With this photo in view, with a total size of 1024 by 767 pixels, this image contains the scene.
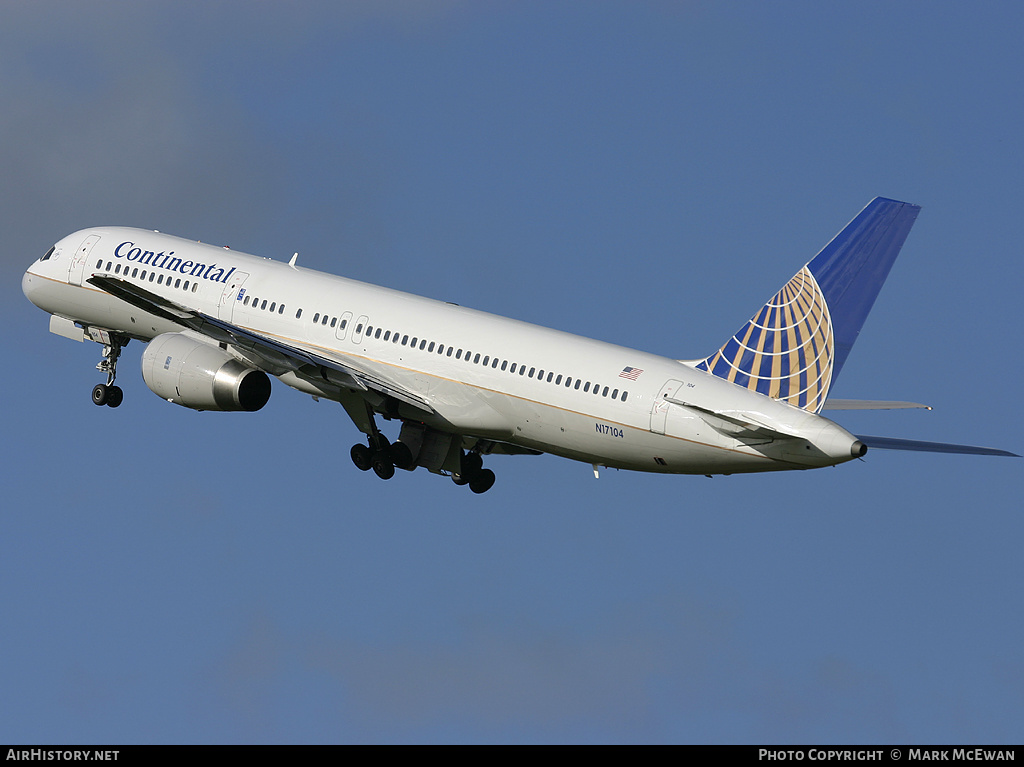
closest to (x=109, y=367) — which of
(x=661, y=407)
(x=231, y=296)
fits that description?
(x=231, y=296)

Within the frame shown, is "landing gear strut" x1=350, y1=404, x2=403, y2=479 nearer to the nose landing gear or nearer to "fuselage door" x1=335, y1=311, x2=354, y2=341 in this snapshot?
"fuselage door" x1=335, y1=311, x2=354, y2=341

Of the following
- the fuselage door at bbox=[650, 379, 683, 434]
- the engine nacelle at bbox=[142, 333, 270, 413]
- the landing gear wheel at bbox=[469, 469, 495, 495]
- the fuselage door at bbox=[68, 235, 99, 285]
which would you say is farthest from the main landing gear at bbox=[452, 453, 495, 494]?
the fuselage door at bbox=[68, 235, 99, 285]

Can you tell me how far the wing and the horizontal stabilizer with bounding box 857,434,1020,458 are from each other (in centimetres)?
1122

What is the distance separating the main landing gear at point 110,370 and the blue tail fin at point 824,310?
66.8 feet

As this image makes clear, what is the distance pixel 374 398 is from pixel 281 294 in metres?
4.40

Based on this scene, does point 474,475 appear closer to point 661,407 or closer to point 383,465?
point 383,465

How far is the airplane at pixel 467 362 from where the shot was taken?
130 ft

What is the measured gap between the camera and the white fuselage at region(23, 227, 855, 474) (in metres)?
40.2

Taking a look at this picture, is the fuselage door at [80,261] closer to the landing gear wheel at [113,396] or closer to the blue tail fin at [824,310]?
the landing gear wheel at [113,396]

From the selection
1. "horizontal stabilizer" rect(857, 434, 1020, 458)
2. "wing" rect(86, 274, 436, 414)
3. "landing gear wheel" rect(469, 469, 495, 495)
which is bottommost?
"horizontal stabilizer" rect(857, 434, 1020, 458)

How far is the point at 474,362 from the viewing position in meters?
44.3

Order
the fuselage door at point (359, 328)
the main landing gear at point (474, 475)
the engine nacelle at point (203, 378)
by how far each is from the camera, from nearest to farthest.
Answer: the engine nacelle at point (203, 378), the fuselage door at point (359, 328), the main landing gear at point (474, 475)

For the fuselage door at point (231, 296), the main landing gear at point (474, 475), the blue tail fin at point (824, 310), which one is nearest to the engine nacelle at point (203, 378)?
the fuselage door at point (231, 296)

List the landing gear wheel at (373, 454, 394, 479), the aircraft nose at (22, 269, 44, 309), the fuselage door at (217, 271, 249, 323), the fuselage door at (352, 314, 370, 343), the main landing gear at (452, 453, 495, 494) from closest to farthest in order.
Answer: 1. the fuselage door at (352, 314, 370, 343)
2. the landing gear wheel at (373, 454, 394, 479)
3. the fuselage door at (217, 271, 249, 323)
4. the main landing gear at (452, 453, 495, 494)
5. the aircraft nose at (22, 269, 44, 309)
